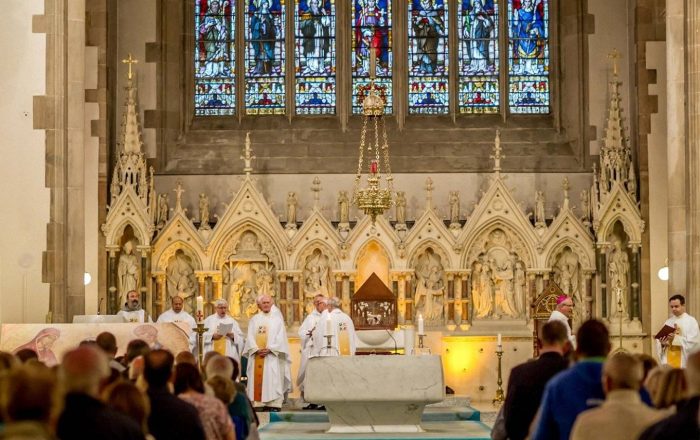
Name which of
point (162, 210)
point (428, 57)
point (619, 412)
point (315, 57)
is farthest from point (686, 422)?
point (315, 57)

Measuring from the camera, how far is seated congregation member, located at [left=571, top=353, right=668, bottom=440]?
245 inches

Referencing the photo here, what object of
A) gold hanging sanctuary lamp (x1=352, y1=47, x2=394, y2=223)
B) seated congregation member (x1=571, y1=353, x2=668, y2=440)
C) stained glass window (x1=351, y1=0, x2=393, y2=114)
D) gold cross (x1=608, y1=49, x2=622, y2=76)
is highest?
stained glass window (x1=351, y1=0, x2=393, y2=114)

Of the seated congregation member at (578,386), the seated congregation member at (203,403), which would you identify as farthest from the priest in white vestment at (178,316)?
the seated congregation member at (578,386)

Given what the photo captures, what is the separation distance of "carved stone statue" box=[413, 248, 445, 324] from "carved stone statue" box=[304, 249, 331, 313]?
1.26m

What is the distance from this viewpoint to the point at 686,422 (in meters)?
5.60

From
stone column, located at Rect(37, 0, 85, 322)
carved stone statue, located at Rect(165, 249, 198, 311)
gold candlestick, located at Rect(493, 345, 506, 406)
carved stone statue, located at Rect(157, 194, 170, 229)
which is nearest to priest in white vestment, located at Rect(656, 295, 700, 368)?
gold candlestick, located at Rect(493, 345, 506, 406)

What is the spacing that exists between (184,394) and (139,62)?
14296mm

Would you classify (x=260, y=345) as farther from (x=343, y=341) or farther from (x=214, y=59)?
(x=214, y=59)

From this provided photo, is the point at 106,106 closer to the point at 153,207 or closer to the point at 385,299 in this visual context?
the point at 153,207

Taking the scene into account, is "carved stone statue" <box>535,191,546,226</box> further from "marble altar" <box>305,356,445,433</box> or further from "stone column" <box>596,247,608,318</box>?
"marble altar" <box>305,356,445,433</box>

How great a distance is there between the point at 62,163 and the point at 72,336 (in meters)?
2.92


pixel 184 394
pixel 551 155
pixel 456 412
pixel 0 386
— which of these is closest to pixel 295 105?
pixel 551 155

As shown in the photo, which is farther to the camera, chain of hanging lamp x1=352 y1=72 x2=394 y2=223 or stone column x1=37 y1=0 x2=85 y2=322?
chain of hanging lamp x1=352 y1=72 x2=394 y2=223

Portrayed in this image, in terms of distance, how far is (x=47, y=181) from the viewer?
15383 mm
